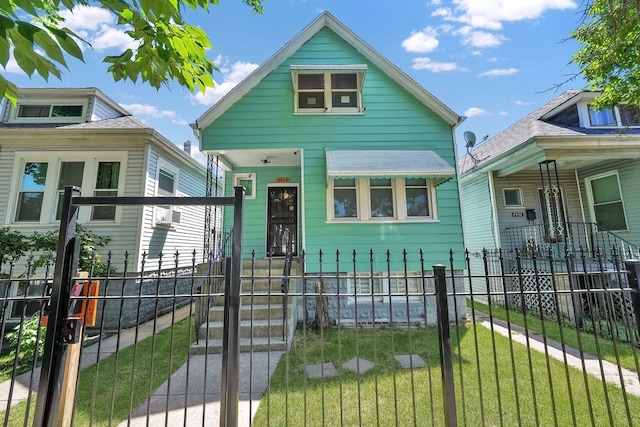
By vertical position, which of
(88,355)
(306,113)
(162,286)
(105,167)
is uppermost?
→ (306,113)

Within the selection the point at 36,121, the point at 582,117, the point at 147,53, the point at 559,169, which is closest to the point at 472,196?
the point at 559,169

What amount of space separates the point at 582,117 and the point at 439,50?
5489mm

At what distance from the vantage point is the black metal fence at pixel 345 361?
2.58 meters

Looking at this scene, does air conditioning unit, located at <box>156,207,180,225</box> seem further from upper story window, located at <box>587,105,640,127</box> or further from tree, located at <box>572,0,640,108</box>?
A: upper story window, located at <box>587,105,640,127</box>

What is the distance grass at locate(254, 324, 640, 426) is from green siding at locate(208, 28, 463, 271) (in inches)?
115

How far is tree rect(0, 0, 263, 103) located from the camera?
1.74m

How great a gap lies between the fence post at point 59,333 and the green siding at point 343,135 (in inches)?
203

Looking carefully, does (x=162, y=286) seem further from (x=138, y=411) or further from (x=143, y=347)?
(x=138, y=411)

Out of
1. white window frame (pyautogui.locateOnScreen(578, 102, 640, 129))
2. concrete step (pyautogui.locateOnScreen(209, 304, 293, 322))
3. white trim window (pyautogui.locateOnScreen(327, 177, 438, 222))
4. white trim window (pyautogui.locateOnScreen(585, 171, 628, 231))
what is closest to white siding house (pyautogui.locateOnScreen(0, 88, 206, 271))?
concrete step (pyautogui.locateOnScreen(209, 304, 293, 322))

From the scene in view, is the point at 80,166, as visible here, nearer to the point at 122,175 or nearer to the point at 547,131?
the point at 122,175

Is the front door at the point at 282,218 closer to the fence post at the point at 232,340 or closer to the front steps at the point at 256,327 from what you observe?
the front steps at the point at 256,327

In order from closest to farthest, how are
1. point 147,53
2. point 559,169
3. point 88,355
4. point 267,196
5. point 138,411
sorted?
point 147,53 < point 138,411 < point 88,355 < point 267,196 < point 559,169

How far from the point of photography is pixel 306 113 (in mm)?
7809

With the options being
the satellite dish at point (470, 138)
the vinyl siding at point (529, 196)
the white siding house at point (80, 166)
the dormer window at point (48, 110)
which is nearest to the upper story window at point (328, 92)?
the white siding house at point (80, 166)
